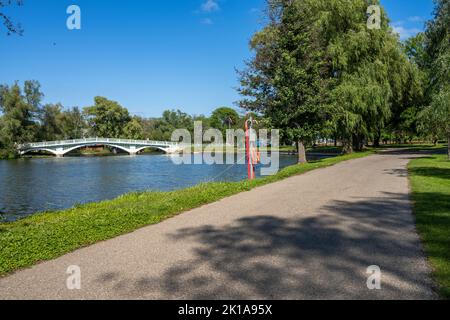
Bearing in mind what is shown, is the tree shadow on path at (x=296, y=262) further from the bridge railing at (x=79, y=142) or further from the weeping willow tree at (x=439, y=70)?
the bridge railing at (x=79, y=142)

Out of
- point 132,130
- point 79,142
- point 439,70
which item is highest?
point 132,130

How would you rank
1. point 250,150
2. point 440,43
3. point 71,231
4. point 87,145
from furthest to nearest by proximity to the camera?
1. point 87,145
2. point 440,43
3. point 250,150
4. point 71,231

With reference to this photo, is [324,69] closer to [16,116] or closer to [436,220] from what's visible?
[436,220]

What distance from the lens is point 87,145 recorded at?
251 feet

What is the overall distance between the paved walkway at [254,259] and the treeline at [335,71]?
1209cm

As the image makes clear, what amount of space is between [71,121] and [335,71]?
7524 cm

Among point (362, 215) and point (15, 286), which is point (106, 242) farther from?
point (362, 215)

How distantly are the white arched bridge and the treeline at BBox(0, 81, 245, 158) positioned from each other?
1.71 meters

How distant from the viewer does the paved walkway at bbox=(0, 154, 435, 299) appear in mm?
4453

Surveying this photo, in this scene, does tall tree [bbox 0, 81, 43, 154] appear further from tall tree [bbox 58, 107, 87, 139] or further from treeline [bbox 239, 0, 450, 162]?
treeline [bbox 239, 0, 450, 162]

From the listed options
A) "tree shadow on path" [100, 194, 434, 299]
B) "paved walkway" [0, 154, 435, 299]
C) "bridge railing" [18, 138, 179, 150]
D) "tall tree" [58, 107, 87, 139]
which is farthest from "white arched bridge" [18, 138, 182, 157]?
"tree shadow on path" [100, 194, 434, 299]

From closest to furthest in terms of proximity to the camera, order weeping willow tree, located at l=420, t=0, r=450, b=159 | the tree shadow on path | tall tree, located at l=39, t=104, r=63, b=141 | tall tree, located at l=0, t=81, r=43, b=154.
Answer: the tree shadow on path
weeping willow tree, located at l=420, t=0, r=450, b=159
tall tree, located at l=0, t=81, r=43, b=154
tall tree, located at l=39, t=104, r=63, b=141

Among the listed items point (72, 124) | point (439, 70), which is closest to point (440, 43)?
point (439, 70)

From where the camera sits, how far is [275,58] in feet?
Answer: 75.4
